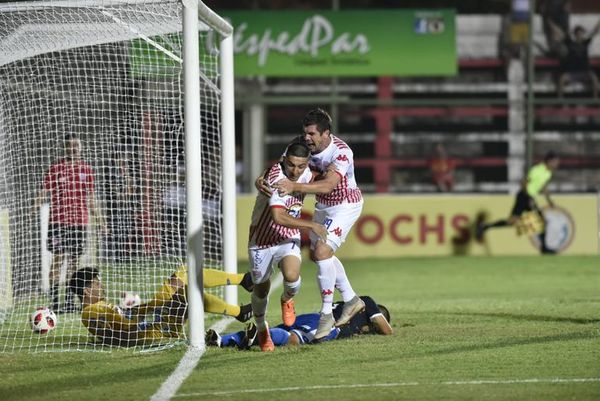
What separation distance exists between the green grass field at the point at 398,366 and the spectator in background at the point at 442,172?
9.57 meters

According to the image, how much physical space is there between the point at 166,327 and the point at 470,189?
13.4 m

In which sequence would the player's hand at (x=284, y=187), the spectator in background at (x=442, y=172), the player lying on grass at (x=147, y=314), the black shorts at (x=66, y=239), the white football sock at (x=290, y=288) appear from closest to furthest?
the player's hand at (x=284, y=187) → the white football sock at (x=290, y=288) → the player lying on grass at (x=147, y=314) → the black shorts at (x=66, y=239) → the spectator in background at (x=442, y=172)

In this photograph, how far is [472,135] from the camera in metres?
22.9

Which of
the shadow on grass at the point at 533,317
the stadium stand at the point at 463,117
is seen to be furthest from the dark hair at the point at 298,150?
the stadium stand at the point at 463,117

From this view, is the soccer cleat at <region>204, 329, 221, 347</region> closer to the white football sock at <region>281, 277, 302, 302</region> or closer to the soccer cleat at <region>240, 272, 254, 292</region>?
the white football sock at <region>281, 277, 302, 302</region>

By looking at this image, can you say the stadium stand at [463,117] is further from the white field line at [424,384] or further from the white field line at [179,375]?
the white field line at [424,384]

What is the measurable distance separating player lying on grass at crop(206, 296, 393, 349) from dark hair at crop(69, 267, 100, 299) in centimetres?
160

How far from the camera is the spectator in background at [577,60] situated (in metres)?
22.5

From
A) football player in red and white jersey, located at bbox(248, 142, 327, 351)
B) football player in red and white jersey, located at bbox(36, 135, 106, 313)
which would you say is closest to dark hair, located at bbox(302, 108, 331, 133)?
football player in red and white jersey, located at bbox(248, 142, 327, 351)

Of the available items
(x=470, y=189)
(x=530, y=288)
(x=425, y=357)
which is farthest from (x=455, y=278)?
(x=425, y=357)

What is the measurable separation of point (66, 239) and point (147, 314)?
281 centimetres

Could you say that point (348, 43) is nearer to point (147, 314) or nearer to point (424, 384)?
point (147, 314)

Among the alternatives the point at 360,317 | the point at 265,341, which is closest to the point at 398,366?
the point at 265,341

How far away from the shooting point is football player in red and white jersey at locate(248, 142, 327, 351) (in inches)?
360
